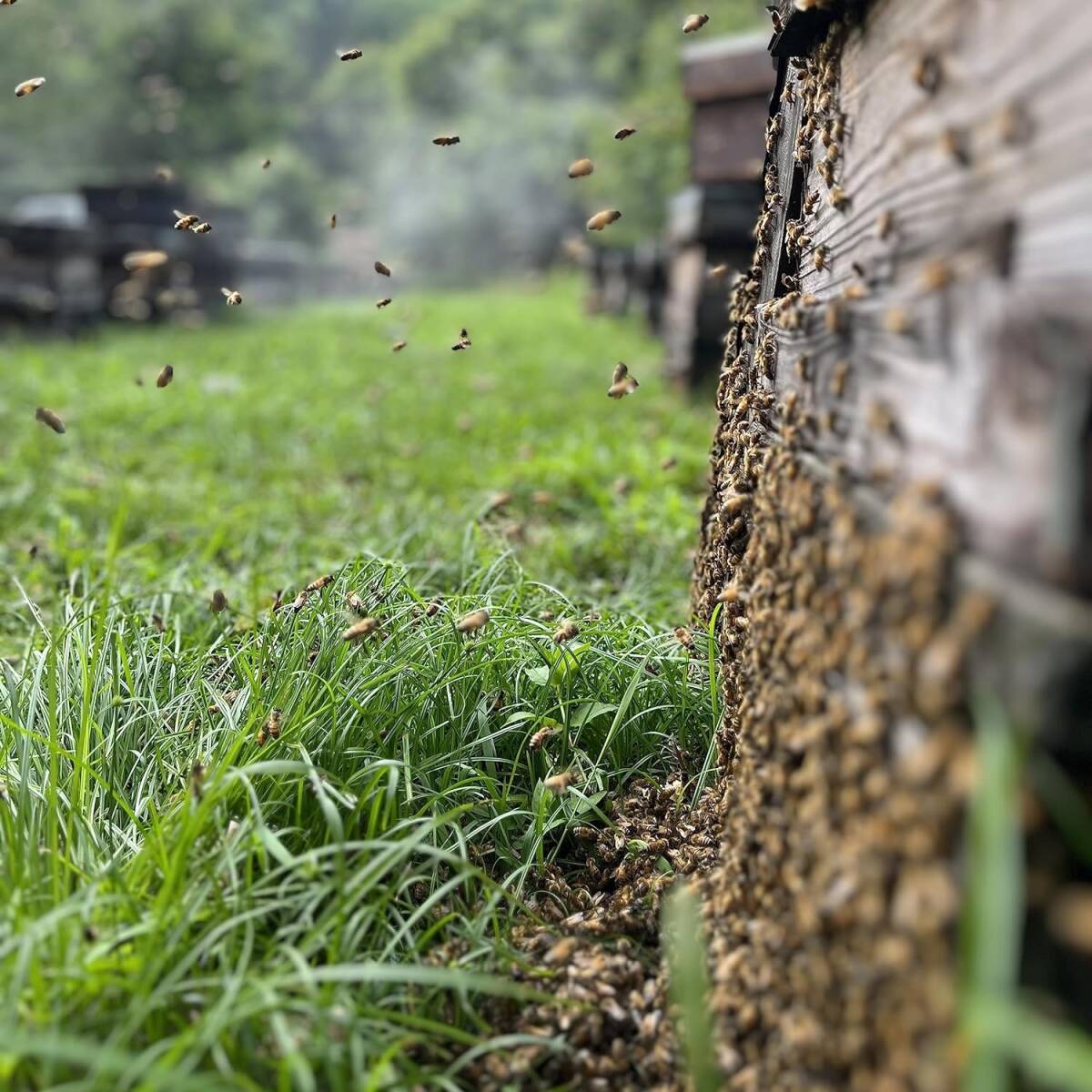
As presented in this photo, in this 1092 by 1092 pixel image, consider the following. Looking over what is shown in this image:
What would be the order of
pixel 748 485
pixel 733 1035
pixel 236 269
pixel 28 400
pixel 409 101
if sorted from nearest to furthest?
1. pixel 733 1035
2. pixel 748 485
3. pixel 28 400
4. pixel 236 269
5. pixel 409 101

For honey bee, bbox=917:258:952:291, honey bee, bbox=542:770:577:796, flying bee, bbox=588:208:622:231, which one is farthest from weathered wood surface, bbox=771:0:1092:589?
flying bee, bbox=588:208:622:231

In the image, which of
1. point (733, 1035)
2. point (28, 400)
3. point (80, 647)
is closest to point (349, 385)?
point (28, 400)

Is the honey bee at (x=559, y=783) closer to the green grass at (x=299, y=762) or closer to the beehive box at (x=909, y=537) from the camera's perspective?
the green grass at (x=299, y=762)

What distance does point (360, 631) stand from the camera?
1.99 metres

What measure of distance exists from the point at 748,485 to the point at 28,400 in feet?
19.3

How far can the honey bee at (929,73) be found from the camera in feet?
3.92

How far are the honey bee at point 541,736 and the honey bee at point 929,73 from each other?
50.5 inches

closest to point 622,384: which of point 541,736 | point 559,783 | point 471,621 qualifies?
point 471,621

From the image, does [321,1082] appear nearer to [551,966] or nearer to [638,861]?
[551,966]

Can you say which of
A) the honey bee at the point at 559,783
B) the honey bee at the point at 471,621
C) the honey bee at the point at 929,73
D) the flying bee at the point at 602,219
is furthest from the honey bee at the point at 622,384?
the honey bee at the point at 929,73

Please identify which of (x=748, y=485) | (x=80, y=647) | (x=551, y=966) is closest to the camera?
(x=551, y=966)

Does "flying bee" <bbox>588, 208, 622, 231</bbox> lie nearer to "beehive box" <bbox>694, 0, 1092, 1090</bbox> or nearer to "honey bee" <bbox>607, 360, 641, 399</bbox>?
"honey bee" <bbox>607, 360, 641, 399</bbox>

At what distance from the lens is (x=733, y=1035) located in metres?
1.37

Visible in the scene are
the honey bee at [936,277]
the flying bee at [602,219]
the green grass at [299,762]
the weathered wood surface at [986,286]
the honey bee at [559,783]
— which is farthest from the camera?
the flying bee at [602,219]
